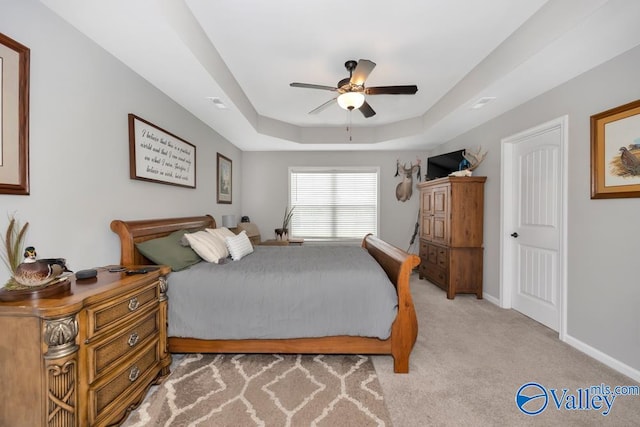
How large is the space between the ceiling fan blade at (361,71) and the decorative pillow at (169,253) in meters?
2.20

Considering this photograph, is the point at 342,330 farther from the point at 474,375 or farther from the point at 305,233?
the point at 305,233

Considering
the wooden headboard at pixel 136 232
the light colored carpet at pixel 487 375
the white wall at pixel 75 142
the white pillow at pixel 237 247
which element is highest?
the white wall at pixel 75 142

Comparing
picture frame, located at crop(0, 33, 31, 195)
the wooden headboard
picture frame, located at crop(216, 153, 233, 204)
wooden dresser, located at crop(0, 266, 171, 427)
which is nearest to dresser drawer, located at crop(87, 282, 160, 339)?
wooden dresser, located at crop(0, 266, 171, 427)

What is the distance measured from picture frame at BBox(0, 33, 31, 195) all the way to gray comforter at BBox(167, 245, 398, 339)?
3.56 feet

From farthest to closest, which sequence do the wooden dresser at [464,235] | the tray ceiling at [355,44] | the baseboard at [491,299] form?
the wooden dresser at [464,235]
the baseboard at [491,299]
the tray ceiling at [355,44]

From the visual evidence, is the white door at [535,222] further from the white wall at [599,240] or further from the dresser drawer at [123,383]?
the dresser drawer at [123,383]

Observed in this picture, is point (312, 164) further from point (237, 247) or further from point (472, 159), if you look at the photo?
point (237, 247)

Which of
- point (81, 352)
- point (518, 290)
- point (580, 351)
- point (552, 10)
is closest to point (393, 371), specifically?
point (580, 351)

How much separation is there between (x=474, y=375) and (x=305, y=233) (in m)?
4.05

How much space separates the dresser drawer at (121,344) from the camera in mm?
1337

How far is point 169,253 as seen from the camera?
7.43 feet

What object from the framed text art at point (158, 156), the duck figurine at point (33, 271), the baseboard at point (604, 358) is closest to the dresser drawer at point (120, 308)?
the duck figurine at point (33, 271)

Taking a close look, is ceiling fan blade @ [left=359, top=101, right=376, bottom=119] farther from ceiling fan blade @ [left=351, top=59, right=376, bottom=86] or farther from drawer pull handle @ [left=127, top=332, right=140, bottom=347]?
drawer pull handle @ [left=127, top=332, right=140, bottom=347]

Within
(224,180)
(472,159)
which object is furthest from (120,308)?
(472,159)
